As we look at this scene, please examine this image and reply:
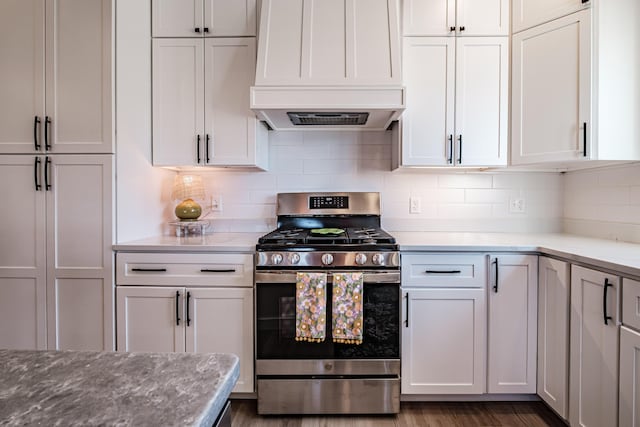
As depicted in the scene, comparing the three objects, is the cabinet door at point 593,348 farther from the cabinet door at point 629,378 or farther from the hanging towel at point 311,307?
the hanging towel at point 311,307

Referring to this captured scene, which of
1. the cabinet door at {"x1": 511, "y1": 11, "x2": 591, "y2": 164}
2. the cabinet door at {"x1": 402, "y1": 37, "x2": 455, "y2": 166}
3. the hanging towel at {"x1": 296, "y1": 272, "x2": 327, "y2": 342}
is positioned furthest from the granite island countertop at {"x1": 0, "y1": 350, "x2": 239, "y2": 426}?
the cabinet door at {"x1": 511, "y1": 11, "x2": 591, "y2": 164}

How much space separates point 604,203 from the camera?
204 centimetres

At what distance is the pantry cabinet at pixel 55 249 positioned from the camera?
1.78 metres

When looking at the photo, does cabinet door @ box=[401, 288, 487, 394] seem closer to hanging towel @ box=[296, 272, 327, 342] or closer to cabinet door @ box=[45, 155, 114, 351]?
hanging towel @ box=[296, 272, 327, 342]

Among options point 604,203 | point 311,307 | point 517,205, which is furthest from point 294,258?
point 604,203

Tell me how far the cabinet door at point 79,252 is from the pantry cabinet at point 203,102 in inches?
17.6

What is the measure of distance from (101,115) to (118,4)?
630 mm

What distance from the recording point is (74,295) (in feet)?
5.92

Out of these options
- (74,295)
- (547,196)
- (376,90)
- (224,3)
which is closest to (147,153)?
(74,295)

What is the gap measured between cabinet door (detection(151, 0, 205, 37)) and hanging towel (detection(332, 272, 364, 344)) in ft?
5.90

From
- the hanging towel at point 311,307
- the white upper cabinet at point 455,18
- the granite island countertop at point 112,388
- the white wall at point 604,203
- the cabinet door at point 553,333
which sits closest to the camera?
the granite island countertop at point 112,388

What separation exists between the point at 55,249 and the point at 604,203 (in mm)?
3195

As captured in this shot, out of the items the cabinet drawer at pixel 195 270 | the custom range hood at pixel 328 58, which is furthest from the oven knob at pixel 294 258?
the custom range hood at pixel 328 58

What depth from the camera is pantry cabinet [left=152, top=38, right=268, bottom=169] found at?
2.11 meters
